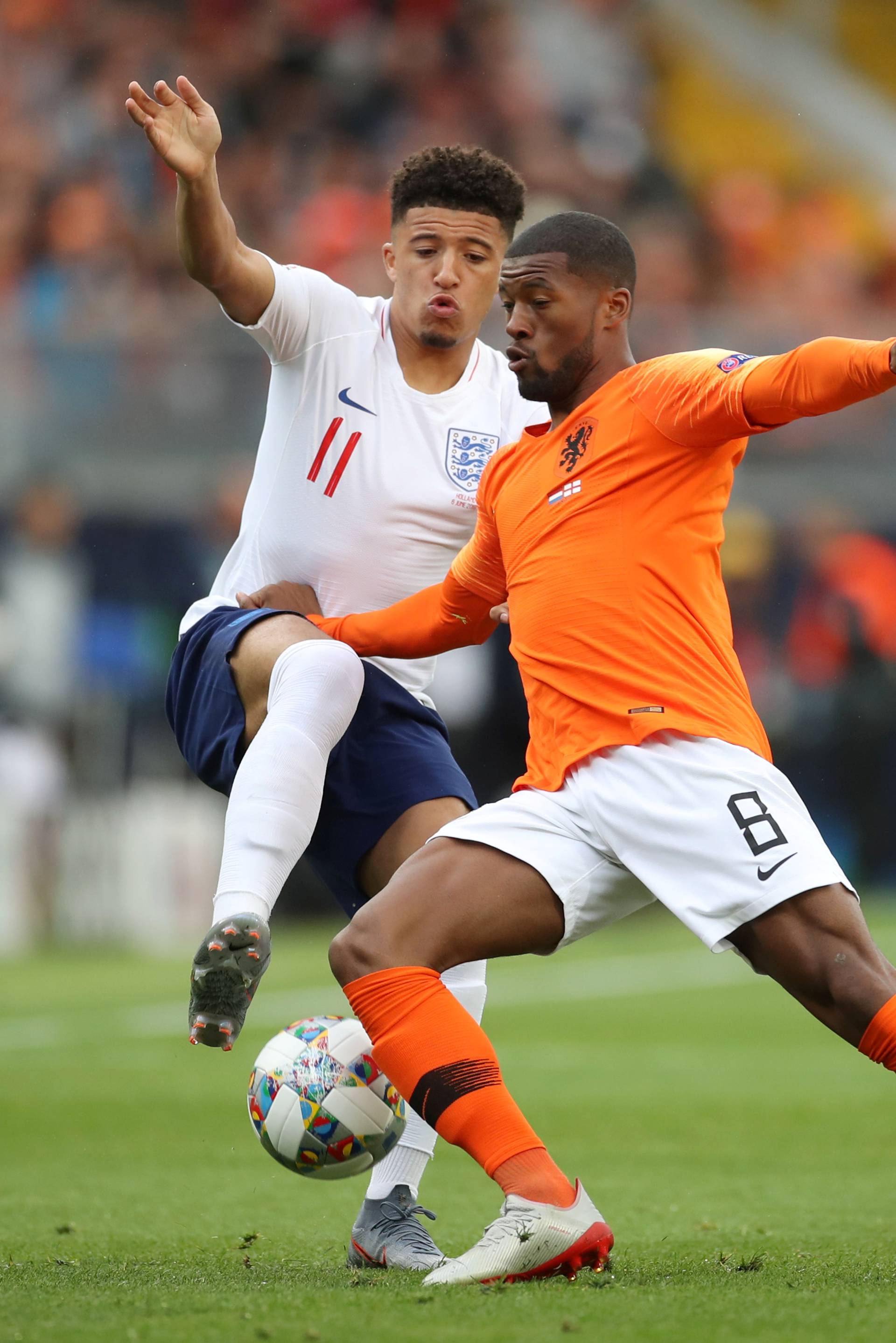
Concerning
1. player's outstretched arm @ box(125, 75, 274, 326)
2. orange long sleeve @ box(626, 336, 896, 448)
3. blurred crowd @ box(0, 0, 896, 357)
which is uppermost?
blurred crowd @ box(0, 0, 896, 357)

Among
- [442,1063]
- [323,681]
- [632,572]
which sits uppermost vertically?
[632,572]

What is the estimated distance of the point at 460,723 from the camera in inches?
599

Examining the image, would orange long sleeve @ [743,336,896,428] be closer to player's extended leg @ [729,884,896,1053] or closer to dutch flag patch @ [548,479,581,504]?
dutch flag patch @ [548,479,581,504]

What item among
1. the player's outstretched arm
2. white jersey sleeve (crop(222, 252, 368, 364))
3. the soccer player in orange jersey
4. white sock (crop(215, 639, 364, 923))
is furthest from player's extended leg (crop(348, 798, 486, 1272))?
the player's outstretched arm

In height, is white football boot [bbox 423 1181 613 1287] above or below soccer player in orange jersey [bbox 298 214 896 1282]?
below

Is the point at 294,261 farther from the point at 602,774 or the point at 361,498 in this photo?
the point at 602,774

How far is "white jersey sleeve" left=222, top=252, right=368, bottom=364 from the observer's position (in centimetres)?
465

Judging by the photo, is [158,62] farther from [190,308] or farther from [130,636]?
[130,636]

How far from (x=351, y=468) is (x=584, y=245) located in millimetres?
1023

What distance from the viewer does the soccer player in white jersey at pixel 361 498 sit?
441cm

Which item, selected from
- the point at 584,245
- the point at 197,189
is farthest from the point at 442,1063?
the point at 197,189

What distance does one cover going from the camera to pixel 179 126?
4.36 meters

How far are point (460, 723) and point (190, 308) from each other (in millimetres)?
4200

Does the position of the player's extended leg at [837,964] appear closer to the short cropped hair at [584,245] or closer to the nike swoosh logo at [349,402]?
the short cropped hair at [584,245]
